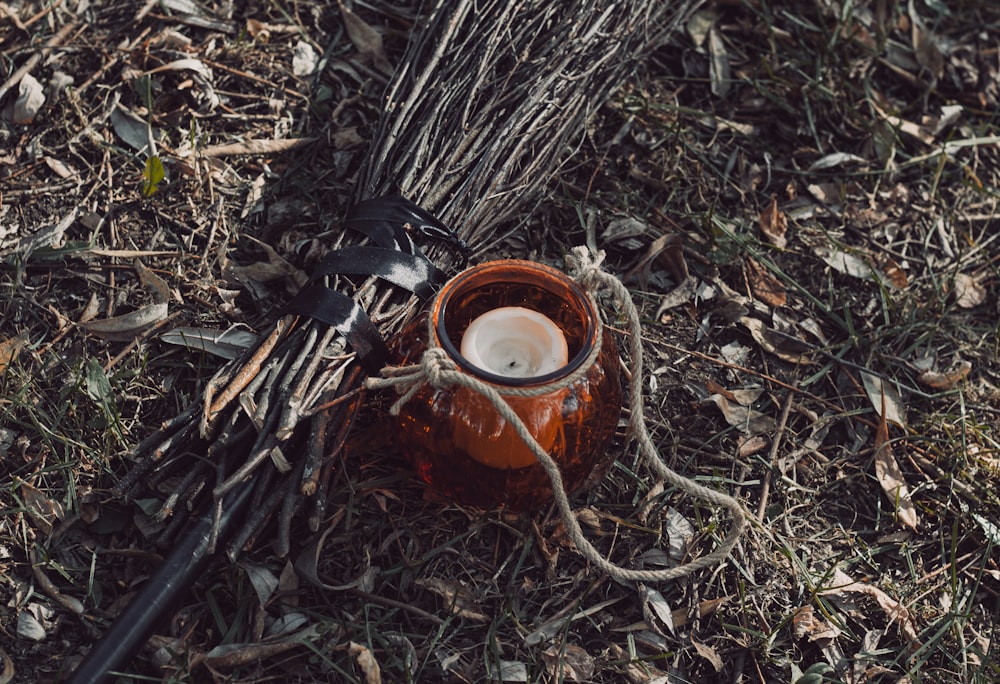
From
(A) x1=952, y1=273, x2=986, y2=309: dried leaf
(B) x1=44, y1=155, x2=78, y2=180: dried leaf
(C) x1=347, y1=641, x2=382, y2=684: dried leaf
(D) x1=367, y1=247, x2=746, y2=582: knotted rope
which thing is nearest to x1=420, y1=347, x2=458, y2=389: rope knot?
(D) x1=367, y1=247, x2=746, y2=582: knotted rope

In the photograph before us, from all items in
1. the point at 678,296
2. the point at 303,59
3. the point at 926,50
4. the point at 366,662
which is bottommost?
the point at 366,662

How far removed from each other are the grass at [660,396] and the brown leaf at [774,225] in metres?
0.02

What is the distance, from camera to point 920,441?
1960 mm

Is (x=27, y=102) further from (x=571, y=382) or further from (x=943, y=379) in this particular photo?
(x=943, y=379)

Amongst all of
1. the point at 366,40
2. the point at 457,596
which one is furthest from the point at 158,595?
the point at 366,40

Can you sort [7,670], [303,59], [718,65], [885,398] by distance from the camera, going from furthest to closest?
Result: [718,65] < [303,59] < [885,398] < [7,670]

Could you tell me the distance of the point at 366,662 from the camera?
1540mm

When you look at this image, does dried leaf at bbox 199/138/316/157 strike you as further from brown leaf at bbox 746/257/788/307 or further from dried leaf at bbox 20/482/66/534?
brown leaf at bbox 746/257/788/307

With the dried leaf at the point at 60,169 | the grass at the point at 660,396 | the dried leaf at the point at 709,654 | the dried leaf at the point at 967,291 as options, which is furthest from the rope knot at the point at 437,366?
the dried leaf at the point at 967,291

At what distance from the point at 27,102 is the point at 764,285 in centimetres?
174

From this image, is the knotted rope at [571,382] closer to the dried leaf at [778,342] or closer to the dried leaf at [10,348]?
the dried leaf at [778,342]

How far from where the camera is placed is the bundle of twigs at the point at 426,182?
62.6 inches

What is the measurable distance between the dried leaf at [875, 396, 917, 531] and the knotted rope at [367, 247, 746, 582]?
0.45m

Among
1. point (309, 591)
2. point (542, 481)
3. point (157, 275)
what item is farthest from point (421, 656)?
point (157, 275)
